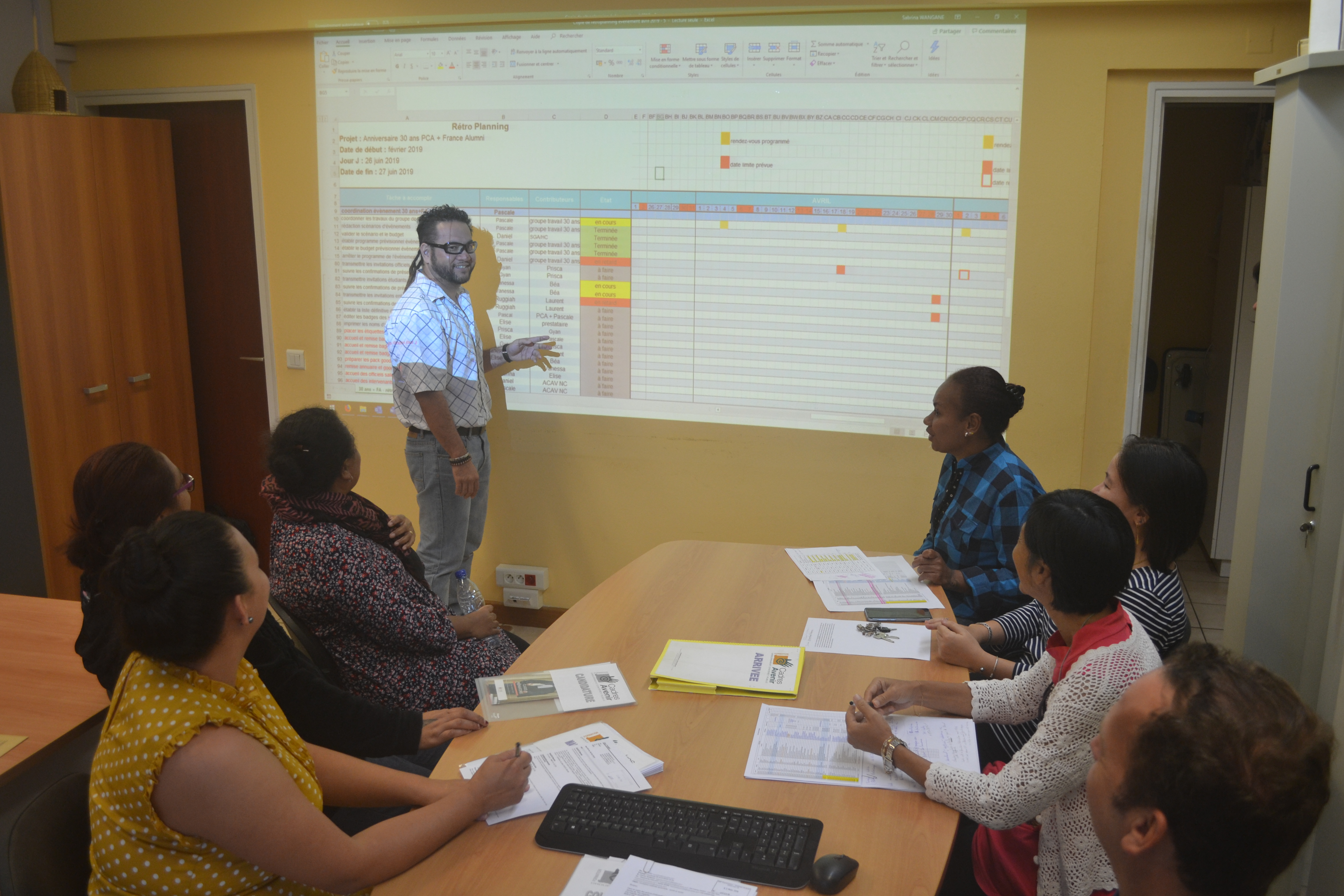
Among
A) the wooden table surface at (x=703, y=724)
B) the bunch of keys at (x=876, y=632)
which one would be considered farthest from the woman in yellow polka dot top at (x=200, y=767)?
the bunch of keys at (x=876, y=632)

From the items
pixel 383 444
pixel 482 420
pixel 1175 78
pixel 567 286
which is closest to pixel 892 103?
pixel 1175 78

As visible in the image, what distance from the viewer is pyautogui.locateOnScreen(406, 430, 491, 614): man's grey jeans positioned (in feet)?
11.9

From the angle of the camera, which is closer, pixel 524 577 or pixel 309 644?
pixel 309 644

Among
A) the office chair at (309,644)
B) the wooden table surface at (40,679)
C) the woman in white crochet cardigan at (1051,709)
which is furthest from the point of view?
the office chair at (309,644)

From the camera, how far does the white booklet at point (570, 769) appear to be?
1.49 m

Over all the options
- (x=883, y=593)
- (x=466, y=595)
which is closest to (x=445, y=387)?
(x=466, y=595)

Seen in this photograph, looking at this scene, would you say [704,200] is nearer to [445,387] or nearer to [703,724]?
[445,387]

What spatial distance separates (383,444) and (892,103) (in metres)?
2.52

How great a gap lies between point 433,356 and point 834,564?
5.66 ft

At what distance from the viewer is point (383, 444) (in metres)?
4.20

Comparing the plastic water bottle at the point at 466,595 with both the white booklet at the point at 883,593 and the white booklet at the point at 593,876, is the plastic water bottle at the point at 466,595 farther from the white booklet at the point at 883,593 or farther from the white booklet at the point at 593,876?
the white booklet at the point at 593,876

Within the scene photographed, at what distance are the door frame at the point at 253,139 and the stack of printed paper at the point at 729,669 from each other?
9.09 ft

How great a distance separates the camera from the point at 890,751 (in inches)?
62.4

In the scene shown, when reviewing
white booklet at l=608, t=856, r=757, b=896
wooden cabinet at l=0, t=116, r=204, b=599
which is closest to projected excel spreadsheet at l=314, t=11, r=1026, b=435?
wooden cabinet at l=0, t=116, r=204, b=599
